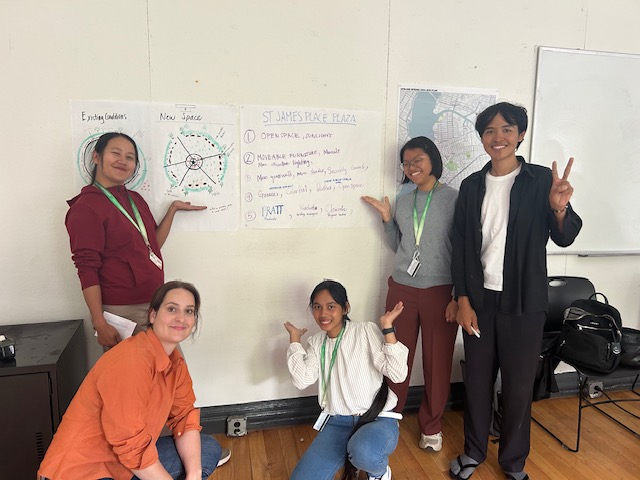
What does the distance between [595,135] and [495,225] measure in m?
1.36

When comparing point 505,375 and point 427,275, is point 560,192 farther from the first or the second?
point 505,375

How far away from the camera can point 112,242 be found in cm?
182

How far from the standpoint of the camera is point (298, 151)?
2285mm

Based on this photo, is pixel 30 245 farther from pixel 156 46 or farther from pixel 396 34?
pixel 396 34

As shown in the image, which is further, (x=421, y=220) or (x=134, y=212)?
(x=421, y=220)

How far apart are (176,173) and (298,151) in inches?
25.7

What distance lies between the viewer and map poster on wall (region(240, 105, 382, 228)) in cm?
223

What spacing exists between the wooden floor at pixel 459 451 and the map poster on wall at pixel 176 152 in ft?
3.95

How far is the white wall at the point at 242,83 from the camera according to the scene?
78.1 inches

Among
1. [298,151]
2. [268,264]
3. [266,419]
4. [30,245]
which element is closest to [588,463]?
[266,419]

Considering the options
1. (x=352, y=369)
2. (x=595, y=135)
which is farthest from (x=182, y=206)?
(x=595, y=135)

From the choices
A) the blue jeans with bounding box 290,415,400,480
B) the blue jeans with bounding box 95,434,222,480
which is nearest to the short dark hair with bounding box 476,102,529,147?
the blue jeans with bounding box 290,415,400,480

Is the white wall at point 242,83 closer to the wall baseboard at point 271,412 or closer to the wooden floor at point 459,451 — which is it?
the wall baseboard at point 271,412

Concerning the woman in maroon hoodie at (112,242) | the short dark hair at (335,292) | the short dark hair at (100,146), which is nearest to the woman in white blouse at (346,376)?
the short dark hair at (335,292)
